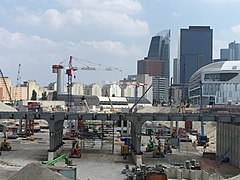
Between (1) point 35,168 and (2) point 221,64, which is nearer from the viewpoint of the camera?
(1) point 35,168

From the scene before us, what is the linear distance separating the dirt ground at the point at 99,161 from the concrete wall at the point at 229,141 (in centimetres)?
172

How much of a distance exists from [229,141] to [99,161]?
16.8 meters

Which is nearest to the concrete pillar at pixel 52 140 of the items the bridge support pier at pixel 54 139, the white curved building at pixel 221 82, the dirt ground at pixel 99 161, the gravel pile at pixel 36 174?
the bridge support pier at pixel 54 139

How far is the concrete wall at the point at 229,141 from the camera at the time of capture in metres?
47.8

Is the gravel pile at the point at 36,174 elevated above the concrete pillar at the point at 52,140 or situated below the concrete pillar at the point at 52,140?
above

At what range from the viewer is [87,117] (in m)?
52.4

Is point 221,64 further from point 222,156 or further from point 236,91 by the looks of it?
point 222,156

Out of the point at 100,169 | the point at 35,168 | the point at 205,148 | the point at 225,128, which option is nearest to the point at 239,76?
the point at 205,148

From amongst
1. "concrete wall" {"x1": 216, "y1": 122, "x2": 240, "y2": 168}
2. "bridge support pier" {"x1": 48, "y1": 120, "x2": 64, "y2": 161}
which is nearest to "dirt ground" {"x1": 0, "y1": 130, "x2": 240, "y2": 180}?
"bridge support pier" {"x1": 48, "y1": 120, "x2": 64, "y2": 161}

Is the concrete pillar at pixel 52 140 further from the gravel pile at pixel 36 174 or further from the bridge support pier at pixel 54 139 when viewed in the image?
the gravel pile at pixel 36 174

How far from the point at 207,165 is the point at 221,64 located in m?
135

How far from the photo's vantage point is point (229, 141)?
2023 inches

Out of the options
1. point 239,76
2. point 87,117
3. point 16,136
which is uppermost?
point 239,76

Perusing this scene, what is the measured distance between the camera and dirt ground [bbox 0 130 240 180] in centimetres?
4006
